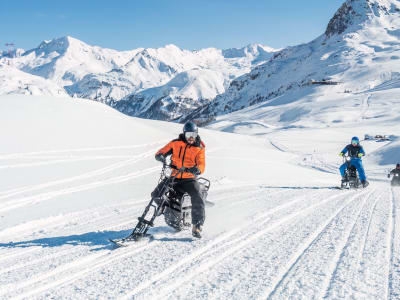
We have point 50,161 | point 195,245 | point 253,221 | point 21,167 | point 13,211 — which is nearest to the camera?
point 195,245

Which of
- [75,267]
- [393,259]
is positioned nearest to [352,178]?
[393,259]

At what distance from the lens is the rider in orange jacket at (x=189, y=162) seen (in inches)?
238

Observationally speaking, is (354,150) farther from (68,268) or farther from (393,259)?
(68,268)

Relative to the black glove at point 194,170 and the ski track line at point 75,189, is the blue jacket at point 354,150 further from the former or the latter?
the black glove at point 194,170

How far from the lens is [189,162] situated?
6.19 m

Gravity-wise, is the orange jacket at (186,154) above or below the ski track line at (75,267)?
above

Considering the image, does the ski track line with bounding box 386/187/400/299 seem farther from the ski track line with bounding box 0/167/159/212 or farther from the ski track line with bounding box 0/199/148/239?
the ski track line with bounding box 0/167/159/212

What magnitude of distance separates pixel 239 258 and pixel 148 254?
49.9 inches

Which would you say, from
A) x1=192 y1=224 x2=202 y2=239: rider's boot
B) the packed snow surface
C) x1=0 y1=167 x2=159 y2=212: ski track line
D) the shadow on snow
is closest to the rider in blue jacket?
the packed snow surface

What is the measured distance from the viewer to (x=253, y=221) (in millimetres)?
7039

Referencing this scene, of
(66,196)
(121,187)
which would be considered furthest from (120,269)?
(121,187)

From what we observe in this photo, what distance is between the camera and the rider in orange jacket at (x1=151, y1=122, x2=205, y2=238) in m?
6.05

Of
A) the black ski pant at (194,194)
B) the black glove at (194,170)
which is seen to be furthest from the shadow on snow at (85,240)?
the black glove at (194,170)

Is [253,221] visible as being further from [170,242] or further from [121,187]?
[121,187]
